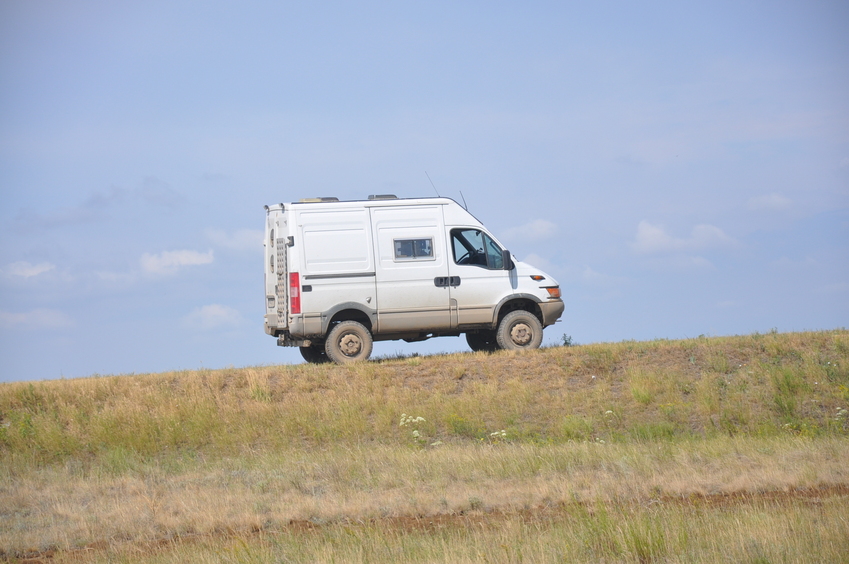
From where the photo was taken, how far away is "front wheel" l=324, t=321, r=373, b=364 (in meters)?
16.0

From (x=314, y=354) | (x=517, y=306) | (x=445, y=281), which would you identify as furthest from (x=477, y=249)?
(x=314, y=354)

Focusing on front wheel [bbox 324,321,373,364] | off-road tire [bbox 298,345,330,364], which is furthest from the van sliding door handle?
off-road tire [bbox 298,345,330,364]

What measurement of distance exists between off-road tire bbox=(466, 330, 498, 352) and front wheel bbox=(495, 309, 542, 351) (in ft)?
2.70

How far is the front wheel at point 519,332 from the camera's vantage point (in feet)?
54.6

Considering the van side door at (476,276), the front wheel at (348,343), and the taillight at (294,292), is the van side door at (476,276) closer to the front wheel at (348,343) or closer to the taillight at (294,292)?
the front wheel at (348,343)

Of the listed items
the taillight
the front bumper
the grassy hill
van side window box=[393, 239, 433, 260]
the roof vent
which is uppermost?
the roof vent

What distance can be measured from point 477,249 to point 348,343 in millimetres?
3115

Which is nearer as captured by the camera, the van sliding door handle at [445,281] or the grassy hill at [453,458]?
the grassy hill at [453,458]

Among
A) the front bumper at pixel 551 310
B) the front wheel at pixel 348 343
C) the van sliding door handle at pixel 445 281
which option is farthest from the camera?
the front bumper at pixel 551 310

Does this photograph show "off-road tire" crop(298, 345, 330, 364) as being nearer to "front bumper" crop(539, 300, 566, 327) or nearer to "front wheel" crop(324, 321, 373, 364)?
"front wheel" crop(324, 321, 373, 364)

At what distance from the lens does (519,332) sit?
Result: 16.7m

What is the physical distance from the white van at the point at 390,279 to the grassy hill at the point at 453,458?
2.25 feet

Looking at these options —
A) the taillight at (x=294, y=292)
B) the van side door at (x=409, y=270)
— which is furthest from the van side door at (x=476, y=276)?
the taillight at (x=294, y=292)

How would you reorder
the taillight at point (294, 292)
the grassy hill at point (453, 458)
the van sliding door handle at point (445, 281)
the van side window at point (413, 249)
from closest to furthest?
the grassy hill at point (453, 458) → the taillight at point (294, 292) → the van side window at point (413, 249) → the van sliding door handle at point (445, 281)
